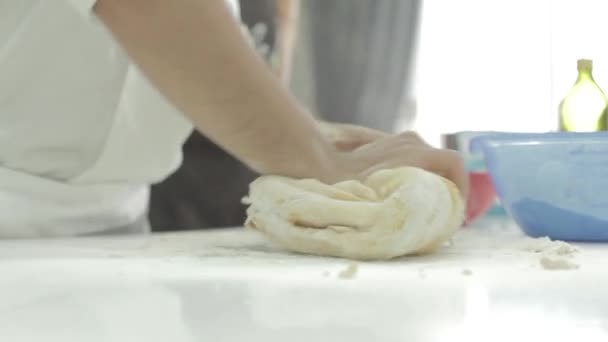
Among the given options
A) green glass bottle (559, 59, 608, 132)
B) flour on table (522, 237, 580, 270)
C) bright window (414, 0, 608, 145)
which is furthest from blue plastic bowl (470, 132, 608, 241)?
bright window (414, 0, 608, 145)

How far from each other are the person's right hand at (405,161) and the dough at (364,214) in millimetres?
31

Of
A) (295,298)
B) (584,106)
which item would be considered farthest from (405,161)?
(584,106)

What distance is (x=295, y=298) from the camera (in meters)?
0.32

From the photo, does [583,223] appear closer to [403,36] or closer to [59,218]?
[59,218]

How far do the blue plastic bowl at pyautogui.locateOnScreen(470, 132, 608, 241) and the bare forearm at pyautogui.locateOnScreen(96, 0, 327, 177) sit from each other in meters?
0.16

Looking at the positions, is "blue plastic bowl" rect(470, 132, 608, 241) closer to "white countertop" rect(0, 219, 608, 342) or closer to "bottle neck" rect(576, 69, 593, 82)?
"white countertop" rect(0, 219, 608, 342)

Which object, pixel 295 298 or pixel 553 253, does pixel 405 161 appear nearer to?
pixel 553 253

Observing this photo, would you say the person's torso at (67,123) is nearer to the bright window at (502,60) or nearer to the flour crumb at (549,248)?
the flour crumb at (549,248)

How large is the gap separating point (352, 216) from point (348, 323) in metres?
0.20

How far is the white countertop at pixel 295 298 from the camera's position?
251 mm

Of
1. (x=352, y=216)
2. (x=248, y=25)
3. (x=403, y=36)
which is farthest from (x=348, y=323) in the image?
(x=403, y=36)

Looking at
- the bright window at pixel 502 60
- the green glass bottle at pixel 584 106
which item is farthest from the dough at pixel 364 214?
the bright window at pixel 502 60

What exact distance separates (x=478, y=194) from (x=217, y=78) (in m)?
0.40

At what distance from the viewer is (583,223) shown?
58 cm
